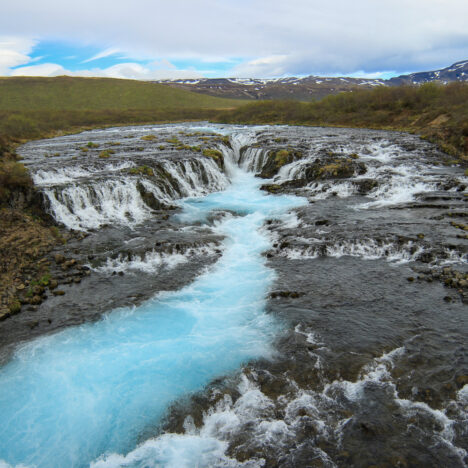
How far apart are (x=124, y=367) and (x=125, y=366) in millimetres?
52

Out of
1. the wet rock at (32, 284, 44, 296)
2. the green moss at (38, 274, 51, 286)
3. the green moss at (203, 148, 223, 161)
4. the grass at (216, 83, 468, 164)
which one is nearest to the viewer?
the wet rock at (32, 284, 44, 296)

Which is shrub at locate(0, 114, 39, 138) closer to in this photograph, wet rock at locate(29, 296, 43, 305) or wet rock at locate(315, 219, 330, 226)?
wet rock at locate(29, 296, 43, 305)

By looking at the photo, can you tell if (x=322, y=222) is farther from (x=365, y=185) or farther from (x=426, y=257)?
(x=365, y=185)

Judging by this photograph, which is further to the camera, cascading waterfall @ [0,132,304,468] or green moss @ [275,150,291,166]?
green moss @ [275,150,291,166]

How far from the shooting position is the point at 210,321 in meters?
13.2

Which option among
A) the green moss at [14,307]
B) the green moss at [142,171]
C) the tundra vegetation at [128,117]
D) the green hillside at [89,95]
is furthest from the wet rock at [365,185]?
the green hillside at [89,95]

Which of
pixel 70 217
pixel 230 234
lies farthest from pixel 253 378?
pixel 70 217

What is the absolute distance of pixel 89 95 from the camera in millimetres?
143250

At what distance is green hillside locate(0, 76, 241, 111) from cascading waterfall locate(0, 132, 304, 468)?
125444mm

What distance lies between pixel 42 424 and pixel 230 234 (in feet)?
45.9

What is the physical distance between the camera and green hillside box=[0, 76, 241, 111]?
12950 cm

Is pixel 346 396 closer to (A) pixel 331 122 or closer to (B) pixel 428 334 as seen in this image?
(B) pixel 428 334

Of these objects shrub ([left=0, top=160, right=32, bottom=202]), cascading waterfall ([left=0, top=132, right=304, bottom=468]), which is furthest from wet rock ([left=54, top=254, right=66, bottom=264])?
shrub ([left=0, top=160, right=32, bottom=202])

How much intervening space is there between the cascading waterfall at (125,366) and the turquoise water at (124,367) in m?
0.03
